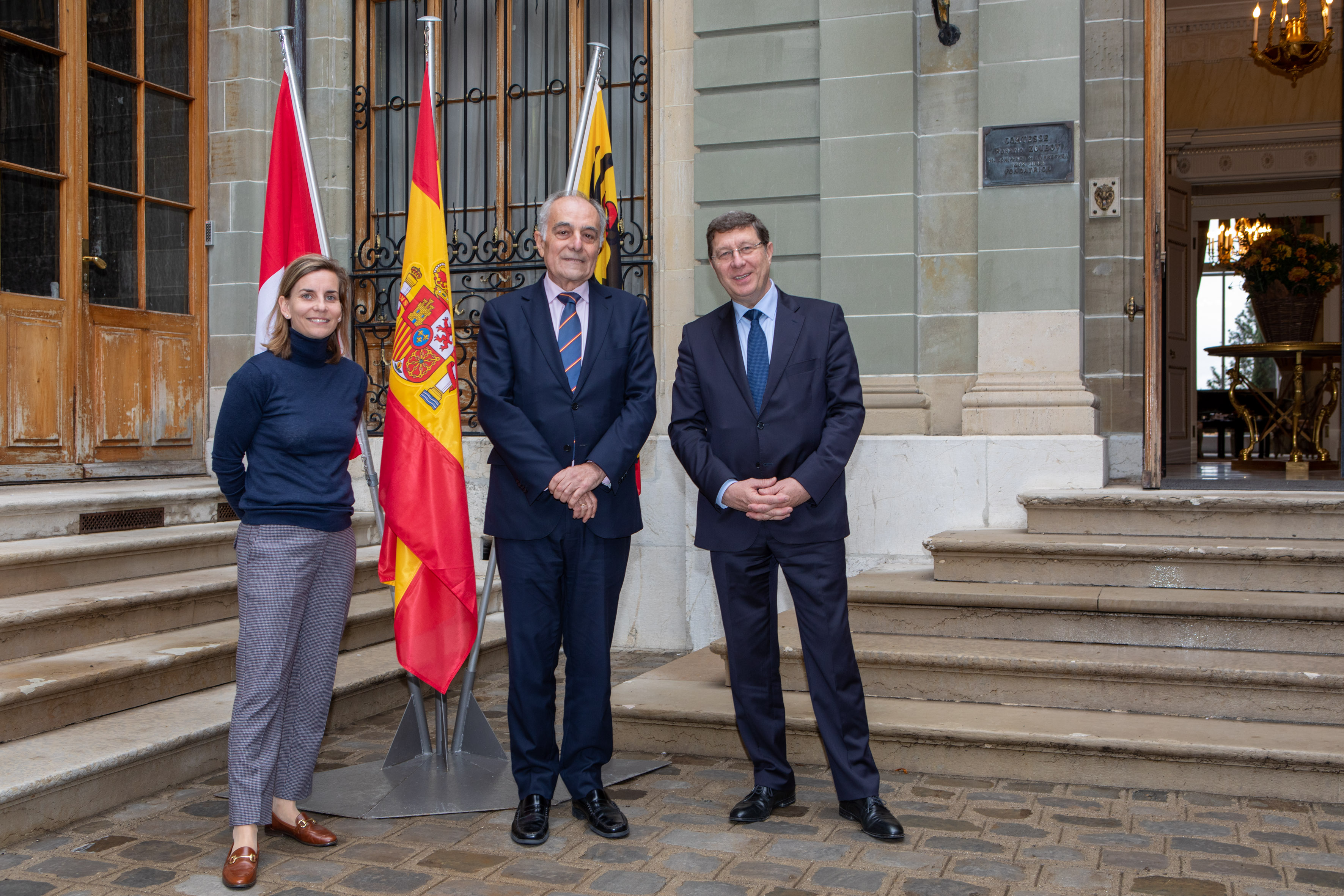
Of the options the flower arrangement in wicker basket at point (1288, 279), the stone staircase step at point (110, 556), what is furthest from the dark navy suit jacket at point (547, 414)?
the flower arrangement in wicker basket at point (1288, 279)

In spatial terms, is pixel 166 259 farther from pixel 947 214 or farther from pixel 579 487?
pixel 579 487

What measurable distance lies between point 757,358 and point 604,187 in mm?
1686

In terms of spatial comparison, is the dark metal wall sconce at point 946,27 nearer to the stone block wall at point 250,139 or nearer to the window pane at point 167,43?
the stone block wall at point 250,139

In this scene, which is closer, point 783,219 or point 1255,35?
point 783,219

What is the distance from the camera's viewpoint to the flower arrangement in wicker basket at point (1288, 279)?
381 inches

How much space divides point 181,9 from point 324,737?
5109mm

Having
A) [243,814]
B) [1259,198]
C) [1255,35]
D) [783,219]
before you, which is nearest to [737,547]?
[243,814]

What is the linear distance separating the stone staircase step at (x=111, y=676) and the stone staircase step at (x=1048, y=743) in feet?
5.48

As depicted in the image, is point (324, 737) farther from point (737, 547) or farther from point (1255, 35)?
point (1255, 35)

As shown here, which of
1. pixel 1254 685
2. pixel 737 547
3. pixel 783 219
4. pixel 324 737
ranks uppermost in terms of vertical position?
pixel 783 219

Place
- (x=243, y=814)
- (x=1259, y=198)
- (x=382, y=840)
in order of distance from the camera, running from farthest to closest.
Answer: (x=1259, y=198)
(x=382, y=840)
(x=243, y=814)

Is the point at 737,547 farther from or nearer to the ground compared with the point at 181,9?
nearer to the ground

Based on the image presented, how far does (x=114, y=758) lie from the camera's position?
377cm

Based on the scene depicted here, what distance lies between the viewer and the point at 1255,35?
9414 millimetres
